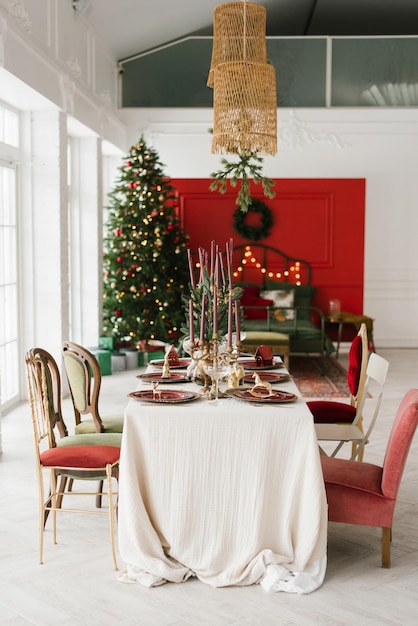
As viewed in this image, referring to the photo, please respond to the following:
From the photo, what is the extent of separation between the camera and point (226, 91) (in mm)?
4980

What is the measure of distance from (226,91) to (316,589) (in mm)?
2931

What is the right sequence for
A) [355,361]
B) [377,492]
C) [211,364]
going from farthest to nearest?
[355,361], [211,364], [377,492]

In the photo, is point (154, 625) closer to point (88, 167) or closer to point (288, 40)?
point (88, 167)

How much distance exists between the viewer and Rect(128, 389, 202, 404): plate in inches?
153

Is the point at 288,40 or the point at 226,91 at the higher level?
the point at 288,40

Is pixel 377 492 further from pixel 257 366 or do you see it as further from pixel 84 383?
pixel 84 383

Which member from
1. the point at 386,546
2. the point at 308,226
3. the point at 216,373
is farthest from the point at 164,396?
the point at 308,226

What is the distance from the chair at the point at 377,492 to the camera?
3.83 m

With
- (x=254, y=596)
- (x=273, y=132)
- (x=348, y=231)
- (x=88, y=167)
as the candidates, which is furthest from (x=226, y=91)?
(x=348, y=231)

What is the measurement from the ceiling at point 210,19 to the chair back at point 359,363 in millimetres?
5352

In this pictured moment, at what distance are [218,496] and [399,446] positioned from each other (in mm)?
876

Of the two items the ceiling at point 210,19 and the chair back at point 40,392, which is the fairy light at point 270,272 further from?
the chair back at point 40,392

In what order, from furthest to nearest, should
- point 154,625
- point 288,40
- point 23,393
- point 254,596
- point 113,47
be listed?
point 288,40 < point 113,47 < point 23,393 < point 254,596 < point 154,625

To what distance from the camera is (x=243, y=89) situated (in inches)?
195
